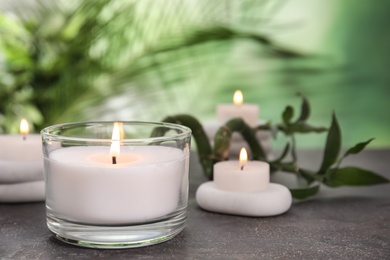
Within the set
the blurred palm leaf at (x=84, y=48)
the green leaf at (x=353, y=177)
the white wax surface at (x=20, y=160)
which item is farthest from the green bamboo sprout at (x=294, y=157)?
the blurred palm leaf at (x=84, y=48)

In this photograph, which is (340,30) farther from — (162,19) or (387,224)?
(387,224)

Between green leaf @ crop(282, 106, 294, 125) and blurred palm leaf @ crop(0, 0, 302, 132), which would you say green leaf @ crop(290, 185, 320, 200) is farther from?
blurred palm leaf @ crop(0, 0, 302, 132)

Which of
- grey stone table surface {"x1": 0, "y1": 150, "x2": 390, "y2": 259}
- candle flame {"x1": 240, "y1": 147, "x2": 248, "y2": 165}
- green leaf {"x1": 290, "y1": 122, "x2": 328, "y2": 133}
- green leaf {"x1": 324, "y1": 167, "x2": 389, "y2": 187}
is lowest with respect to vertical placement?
grey stone table surface {"x1": 0, "y1": 150, "x2": 390, "y2": 259}

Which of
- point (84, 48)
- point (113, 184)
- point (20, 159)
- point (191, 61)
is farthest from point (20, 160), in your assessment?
point (191, 61)

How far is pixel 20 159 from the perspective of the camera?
28.8 inches

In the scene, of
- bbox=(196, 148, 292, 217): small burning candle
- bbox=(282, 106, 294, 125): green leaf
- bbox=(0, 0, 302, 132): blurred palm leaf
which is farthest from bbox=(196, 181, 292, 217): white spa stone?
bbox=(0, 0, 302, 132): blurred palm leaf

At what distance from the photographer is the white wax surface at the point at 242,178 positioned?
0.68 m

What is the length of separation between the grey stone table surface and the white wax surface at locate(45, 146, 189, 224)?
0.10ft

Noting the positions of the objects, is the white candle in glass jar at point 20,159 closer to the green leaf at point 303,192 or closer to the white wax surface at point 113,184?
the white wax surface at point 113,184

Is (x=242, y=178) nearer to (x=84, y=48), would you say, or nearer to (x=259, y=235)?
Answer: (x=259, y=235)

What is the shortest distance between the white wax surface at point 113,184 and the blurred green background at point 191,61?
93 cm

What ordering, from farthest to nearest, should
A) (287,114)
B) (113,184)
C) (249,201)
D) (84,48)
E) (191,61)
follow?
(191,61) → (84,48) → (287,114) → (249,201) → (113,184)

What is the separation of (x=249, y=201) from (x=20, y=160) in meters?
0.26

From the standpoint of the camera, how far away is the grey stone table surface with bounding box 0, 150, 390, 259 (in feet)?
1.82
